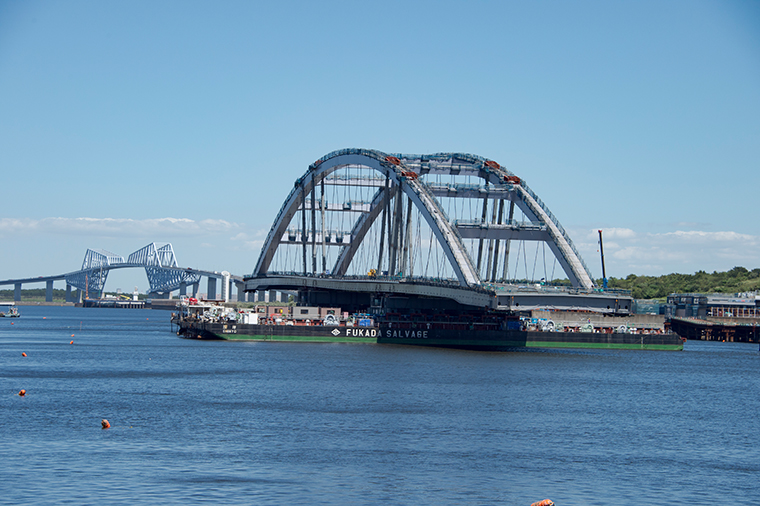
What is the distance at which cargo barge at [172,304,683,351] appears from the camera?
124 m

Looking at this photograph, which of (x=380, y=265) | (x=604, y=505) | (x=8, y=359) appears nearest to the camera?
(x=604, y=505)

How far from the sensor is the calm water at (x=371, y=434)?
1396 inches

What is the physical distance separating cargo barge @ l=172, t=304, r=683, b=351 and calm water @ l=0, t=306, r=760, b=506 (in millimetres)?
34559

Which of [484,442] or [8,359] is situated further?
[8,359]

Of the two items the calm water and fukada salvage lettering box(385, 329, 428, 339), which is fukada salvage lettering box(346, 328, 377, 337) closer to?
fukada salvage lettering box(385, 329, 428, 339)

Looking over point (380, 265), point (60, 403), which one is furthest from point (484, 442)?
point (380, 265)

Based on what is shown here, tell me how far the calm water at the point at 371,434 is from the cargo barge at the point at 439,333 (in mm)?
34559

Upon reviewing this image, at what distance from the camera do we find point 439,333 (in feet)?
413

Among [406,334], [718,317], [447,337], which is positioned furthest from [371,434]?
[718,317]

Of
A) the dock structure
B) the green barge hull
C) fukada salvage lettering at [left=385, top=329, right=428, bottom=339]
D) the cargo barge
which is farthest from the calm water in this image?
the dock structure

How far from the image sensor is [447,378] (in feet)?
253

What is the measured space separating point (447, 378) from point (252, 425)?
3040cm

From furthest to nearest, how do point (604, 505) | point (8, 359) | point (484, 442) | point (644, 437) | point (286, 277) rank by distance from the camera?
1. point (286, 277)
2. point (8, 359)
3. point (644, 437)
4. point (484, 442)
5. point (604, 505)

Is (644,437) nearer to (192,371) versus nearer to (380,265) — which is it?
(192,371)
